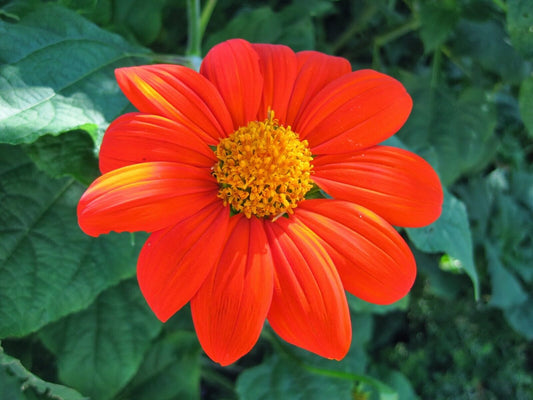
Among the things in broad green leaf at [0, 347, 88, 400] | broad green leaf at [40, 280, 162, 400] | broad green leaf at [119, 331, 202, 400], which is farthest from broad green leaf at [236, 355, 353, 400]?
broad green leaf at [0, 347, 88, 400]

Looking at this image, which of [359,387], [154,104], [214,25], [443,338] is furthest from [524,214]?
[154,104]

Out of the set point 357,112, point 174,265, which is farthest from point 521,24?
point 174,265

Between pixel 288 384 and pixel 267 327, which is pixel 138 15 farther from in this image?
pixel 288 384

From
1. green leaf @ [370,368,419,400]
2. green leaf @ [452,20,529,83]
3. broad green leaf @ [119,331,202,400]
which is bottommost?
green leaf @ [370,368,419,400]

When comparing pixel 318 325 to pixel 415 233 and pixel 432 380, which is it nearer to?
pixel 415 233

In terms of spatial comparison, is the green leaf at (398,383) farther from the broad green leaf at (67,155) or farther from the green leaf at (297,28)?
the broad green leaf at (67,155)

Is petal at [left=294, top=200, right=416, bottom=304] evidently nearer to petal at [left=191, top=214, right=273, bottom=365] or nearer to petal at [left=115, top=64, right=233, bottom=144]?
A: petal at [left=191, top=214, right=273, bottom=365]

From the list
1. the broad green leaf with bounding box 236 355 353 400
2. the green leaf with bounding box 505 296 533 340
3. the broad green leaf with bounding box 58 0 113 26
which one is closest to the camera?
the broad green leaf with bounding box 58 0 113 26
